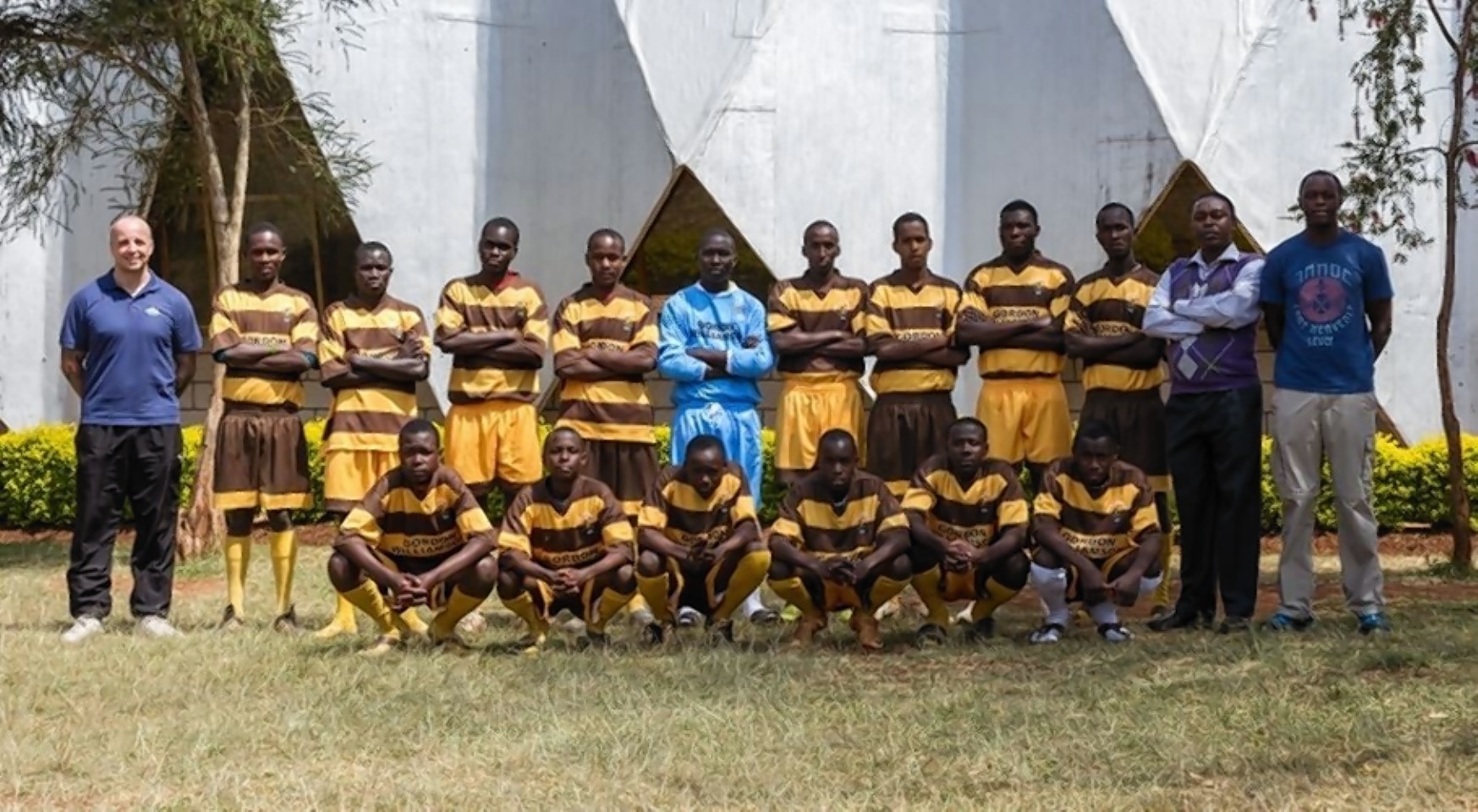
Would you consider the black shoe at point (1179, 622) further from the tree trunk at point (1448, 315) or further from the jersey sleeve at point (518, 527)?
the tree trunk at point (1448, 315)

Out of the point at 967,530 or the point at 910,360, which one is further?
the point at 910,360

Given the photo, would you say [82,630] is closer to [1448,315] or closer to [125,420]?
[125,420]

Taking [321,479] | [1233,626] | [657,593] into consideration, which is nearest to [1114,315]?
[1233,626]

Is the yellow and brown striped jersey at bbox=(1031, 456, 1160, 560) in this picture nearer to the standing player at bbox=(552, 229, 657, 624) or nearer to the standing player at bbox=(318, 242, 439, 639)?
the standing player at bbox=(552, 229, 657, 624)

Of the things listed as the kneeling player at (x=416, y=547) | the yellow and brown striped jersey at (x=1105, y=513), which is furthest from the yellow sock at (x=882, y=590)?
the kneeling player at (x=416, y=547)

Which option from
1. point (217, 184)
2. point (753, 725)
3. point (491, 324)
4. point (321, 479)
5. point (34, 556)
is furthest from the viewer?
point (321, 479)

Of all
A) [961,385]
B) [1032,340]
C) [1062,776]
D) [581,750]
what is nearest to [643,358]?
[1032,340]

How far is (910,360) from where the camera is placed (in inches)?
281

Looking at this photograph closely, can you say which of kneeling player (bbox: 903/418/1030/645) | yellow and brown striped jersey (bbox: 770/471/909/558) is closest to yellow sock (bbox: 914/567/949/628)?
kneeling player (bbox: 903/418/1030/645)

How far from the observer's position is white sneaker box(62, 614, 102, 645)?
6.69 m

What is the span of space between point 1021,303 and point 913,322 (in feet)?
1.49

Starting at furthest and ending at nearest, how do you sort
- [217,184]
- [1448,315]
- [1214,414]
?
[217,184], [1448,315], [1214,414]

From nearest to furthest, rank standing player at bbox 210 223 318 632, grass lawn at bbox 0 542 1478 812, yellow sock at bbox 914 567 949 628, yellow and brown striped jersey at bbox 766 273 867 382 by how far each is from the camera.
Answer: grass lawn at bbox 0 542 1478 812, yellow sock at bbox 914 567 949 628, standing player at bbox 210 223 318 632, yellow and brown striped jersey at bbox 766 273 867 382

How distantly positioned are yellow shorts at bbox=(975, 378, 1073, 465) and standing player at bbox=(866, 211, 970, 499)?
204 millimetres
